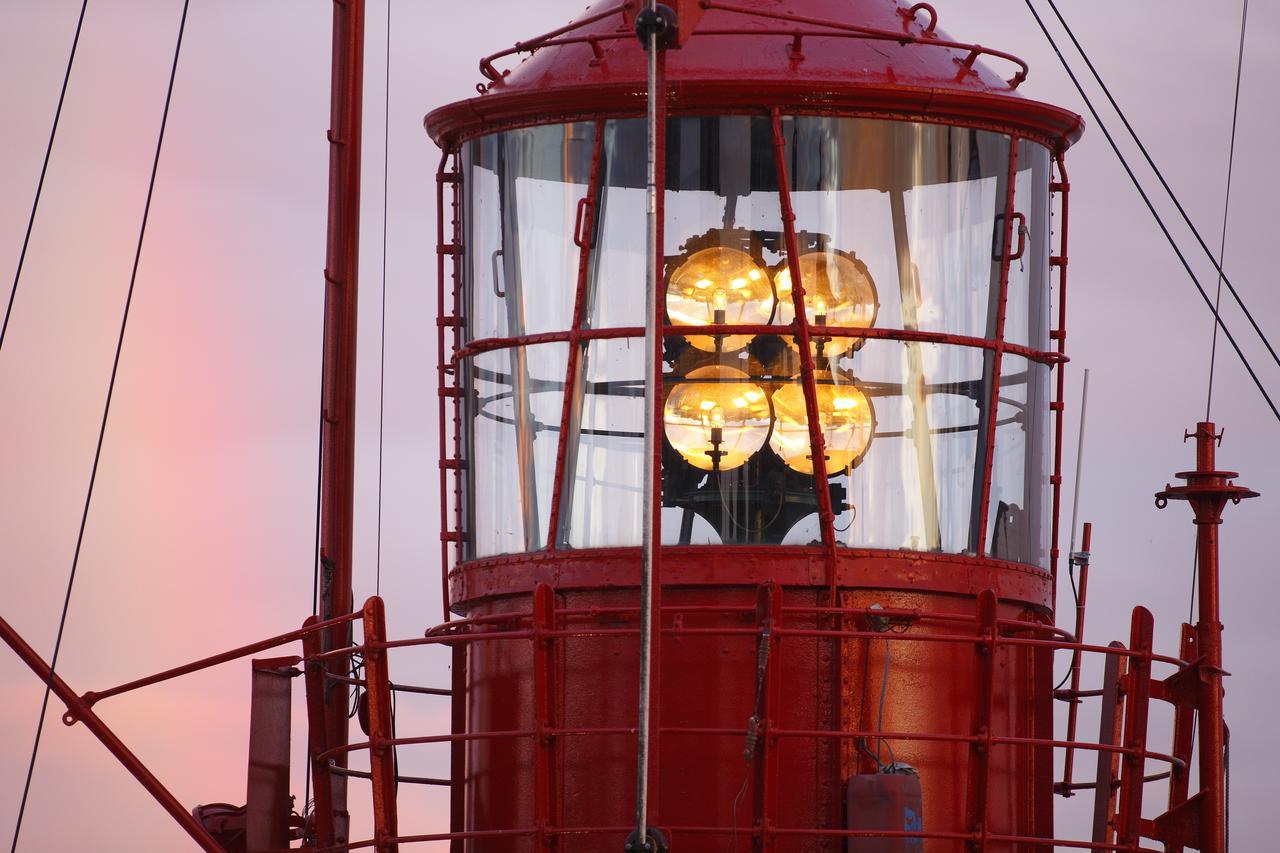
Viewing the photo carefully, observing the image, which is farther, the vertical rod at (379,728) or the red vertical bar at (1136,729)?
the red vertical bar at (1136,729)

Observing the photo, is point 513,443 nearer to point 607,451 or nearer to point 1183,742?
point 607,451

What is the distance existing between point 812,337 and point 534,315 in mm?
1451

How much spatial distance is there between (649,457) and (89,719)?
12.6 ft

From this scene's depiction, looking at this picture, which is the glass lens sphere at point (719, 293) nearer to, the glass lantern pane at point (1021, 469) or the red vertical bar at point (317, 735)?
the glass lantern pane at point (1021, 469)

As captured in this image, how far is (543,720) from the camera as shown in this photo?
39.1ft

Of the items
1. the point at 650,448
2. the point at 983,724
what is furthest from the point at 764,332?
the point at 983,724

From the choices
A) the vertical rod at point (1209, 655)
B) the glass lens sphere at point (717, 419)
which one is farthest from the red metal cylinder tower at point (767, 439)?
the vertical rod at point (1209, 655)

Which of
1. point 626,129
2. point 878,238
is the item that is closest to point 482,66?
point 626,129

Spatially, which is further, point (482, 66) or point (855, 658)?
point (482, 66)

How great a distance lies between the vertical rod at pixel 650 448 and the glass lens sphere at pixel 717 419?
1.18 meters

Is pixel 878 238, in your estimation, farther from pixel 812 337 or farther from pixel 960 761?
pixel 960 761

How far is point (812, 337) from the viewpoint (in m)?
12.2

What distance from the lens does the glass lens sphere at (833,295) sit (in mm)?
12289

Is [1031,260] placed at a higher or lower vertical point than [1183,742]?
higher
